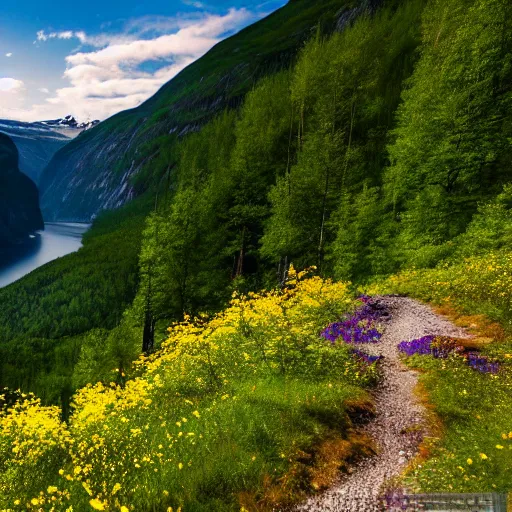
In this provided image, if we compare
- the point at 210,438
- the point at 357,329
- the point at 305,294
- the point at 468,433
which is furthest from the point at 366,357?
the point at 210,438

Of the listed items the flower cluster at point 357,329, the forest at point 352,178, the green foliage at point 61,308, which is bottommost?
the green foliage at point 61,308

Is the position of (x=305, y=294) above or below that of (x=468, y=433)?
above

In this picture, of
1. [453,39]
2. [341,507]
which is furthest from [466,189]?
[341,507]

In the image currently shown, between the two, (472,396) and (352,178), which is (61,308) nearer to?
(352,178)

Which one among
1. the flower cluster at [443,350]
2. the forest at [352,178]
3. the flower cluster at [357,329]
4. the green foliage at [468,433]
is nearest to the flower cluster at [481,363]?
the flower cluster at [443,350]

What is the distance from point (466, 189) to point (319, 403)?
890 inches

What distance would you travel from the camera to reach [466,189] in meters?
23.6

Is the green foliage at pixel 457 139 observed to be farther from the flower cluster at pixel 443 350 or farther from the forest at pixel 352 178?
the flower cluster at pixel 443 350

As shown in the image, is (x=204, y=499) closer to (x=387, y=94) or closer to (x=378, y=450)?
(x=378, y=450)

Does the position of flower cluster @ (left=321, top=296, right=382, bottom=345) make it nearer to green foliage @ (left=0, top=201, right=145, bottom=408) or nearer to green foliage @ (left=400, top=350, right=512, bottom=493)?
green foliage @ (left=400, top=350, right=512, bottom=493)

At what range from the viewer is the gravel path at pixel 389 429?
5371 millimetres

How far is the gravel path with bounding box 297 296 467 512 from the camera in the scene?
5.37 m

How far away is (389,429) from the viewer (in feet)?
24.7

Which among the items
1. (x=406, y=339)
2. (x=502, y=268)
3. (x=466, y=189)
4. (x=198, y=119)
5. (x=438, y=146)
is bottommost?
(x=406, y=339)
